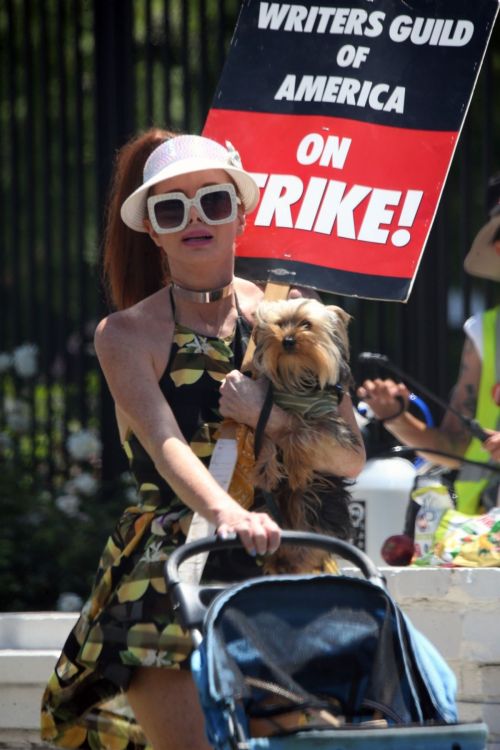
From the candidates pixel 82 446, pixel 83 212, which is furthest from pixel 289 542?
pixel 83 212

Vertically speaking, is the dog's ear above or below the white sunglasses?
below

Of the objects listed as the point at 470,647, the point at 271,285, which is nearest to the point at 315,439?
the point at 271,285

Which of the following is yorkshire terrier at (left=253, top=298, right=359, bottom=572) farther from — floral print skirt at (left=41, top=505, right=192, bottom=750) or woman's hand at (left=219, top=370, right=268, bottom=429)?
floral print skirt at (left=41, top=505, right=192, bottom=750)

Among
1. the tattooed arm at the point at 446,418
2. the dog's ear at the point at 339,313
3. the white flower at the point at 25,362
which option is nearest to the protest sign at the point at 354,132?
the dog's ear at the point at 339,313

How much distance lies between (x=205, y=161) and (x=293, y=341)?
0.47 metres

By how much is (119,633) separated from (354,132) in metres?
1.48

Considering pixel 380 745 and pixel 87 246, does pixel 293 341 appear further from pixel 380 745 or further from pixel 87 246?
pixel 87 246

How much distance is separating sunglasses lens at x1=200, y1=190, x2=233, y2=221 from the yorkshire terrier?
9.6 inches

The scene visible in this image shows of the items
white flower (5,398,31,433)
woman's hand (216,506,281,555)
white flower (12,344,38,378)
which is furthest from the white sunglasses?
white flower (5,398,31,433)

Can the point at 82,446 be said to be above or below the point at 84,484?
above

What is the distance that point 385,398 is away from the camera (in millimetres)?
5328

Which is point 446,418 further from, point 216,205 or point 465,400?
point 216,205

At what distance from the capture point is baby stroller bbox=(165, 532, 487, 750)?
2715 millimetres

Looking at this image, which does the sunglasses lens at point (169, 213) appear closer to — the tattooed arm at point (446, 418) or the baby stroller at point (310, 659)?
the baby stroller at point (310, 659)
